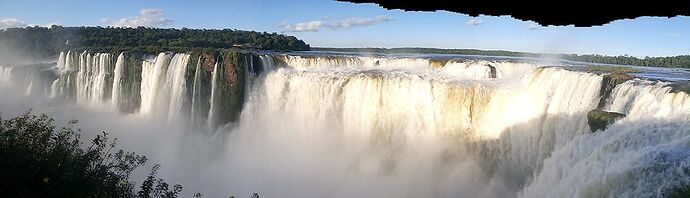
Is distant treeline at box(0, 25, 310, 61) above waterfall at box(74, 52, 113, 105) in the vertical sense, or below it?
above

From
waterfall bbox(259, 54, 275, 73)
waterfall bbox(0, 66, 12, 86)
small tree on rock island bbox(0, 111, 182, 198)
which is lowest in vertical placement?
waterfall bbox(0, 66, 12, 86)

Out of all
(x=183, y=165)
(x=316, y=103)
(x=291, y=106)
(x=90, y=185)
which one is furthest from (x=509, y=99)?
(x=183, y=165)

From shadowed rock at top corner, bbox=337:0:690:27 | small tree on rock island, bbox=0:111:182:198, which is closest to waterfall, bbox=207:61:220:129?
small tree on rock island, bbox=0:111:182:198

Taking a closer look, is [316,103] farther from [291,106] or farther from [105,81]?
[105,81]

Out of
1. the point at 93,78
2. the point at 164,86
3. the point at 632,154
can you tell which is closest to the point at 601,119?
the point at 632,154

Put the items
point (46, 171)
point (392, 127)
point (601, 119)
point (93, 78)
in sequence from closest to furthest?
point (46, 171) < point (601, 119) < point (392, 127) < point (93, 78)

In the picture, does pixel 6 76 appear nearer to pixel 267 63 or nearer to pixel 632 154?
pixel 267 63

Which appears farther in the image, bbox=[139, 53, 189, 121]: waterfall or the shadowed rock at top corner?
bbox=[139, 53, 189, 121]: waterfall

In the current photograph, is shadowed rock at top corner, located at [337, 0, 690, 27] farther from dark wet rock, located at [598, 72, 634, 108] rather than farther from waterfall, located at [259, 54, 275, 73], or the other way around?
waterfall, located at [259, 54, 275, 73]
